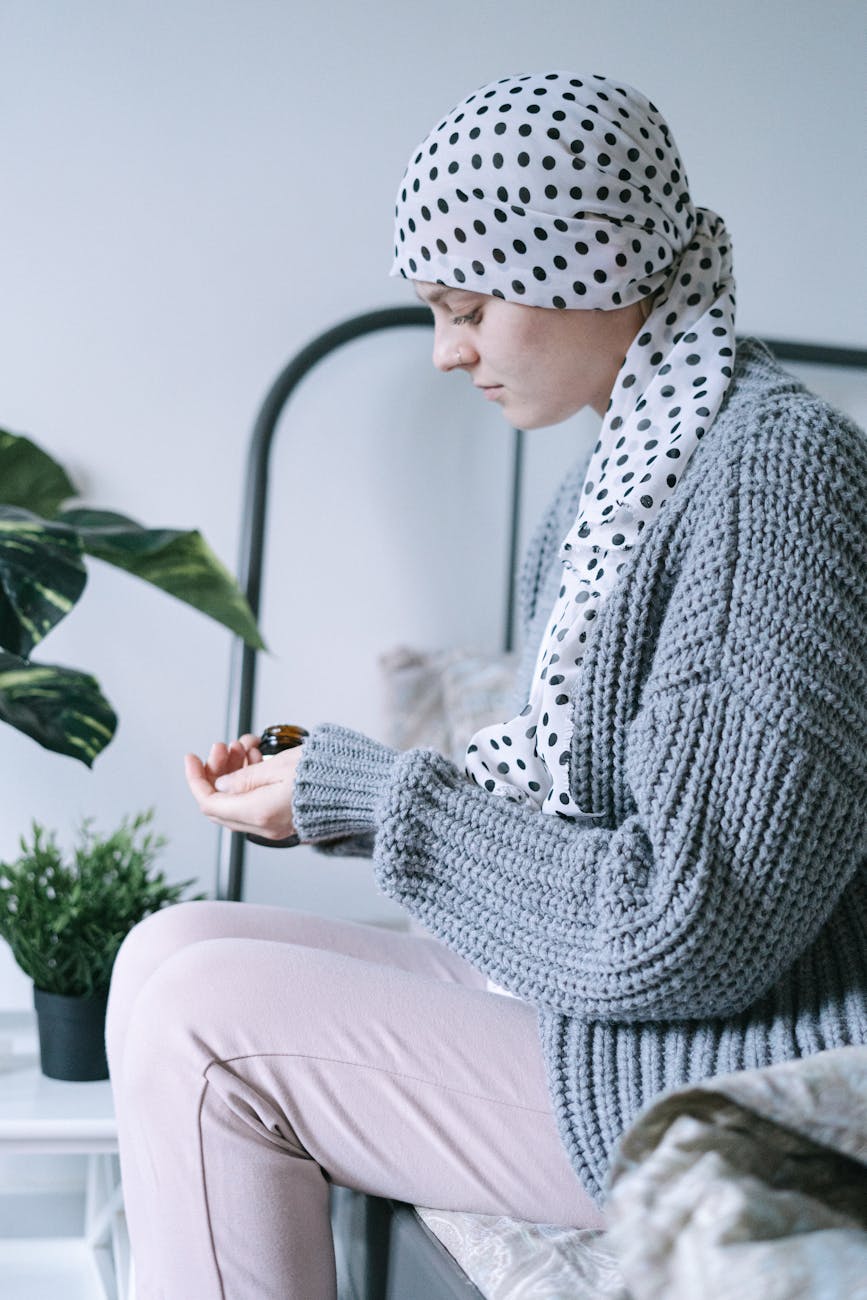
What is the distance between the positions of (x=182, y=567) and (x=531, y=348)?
0.55 meters

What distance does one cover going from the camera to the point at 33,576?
1.28 meters

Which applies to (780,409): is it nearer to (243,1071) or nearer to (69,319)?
(243,1071)

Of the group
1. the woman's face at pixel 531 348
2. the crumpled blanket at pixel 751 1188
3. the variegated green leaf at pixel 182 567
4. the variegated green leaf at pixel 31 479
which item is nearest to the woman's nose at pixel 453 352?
the woman's face at pixel 531 348

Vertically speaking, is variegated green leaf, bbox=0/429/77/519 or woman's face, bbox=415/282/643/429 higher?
woman's face, bbox=415/282/643/429

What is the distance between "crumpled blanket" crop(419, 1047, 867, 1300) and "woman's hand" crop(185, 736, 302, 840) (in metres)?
0.47

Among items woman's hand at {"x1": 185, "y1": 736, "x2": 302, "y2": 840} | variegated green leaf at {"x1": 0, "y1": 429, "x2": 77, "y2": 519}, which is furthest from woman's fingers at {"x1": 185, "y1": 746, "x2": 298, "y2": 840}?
variegated green leaf at {"x1": 0, "y1": 429, "x2": 77, "y2": 519}

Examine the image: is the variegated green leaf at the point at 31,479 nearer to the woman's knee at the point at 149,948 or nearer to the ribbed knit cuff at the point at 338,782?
the woman's knee at the point at 149,948

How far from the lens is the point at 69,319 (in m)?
1.72

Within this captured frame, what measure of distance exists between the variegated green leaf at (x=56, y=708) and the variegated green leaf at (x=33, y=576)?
A: 0.03m

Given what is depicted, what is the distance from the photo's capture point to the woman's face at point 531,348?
3.14ft

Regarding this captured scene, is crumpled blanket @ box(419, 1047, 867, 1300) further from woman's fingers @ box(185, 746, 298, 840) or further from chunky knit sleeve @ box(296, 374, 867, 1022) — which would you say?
woman's fingers @ box(185, 746, 298, 840)

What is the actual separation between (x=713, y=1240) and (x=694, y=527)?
0.45 meters

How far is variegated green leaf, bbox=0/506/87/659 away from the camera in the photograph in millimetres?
1272

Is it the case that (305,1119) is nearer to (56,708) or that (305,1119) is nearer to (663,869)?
(663,869)
